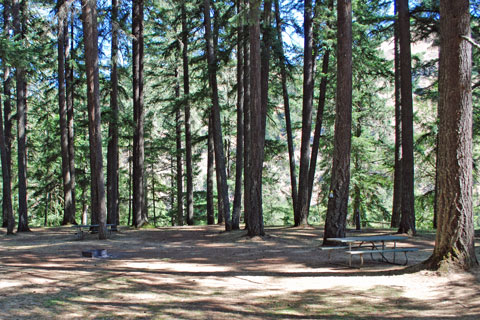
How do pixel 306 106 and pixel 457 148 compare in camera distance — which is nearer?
pixel 457 148

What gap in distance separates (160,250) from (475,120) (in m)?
14.2

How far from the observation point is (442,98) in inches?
283

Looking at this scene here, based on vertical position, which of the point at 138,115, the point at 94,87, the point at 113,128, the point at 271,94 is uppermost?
the point at 271,94

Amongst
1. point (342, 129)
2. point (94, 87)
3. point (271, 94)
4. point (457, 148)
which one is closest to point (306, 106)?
point (271, 94)

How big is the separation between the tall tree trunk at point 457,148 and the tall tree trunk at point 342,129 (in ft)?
12.3

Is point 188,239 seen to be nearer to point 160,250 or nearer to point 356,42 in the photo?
point 160,250

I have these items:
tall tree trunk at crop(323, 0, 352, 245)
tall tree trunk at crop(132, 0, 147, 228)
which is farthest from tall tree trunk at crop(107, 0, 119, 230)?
tall tree trunk at crop(323, 0, 352, 245)

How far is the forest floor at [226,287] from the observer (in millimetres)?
5469

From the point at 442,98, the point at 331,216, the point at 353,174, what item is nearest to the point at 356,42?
the point at 353,174

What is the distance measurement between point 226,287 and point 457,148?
4.43 m

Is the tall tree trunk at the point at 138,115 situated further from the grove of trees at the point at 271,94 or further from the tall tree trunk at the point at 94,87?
the tall tree trunk at the point at 94,87

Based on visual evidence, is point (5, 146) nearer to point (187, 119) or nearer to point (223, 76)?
point (187, 119)

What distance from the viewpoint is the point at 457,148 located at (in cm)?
696

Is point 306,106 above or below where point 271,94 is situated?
below
